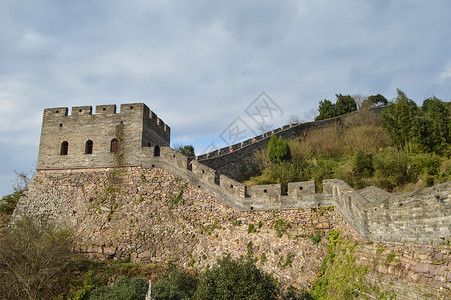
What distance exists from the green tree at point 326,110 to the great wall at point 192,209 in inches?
848

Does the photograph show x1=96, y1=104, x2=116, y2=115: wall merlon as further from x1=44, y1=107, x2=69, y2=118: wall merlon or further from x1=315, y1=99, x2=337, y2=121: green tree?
x1=315, y1=99, x2=337, y2=121: green tree

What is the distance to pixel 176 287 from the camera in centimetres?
1130

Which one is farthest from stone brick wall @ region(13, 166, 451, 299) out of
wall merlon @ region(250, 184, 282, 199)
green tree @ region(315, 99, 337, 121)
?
green tree @ region(315, 99, 337, 121)

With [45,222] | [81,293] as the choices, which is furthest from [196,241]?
[45,222]

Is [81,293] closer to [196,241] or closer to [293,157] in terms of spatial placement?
[196,241]

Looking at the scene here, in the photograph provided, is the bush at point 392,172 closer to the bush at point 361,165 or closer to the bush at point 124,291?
the bush at point 361,165

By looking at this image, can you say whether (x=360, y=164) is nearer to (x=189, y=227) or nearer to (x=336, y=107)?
(x=189, y=227)

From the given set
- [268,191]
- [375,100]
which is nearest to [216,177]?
[268,191]

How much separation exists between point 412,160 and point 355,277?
31.0 feet

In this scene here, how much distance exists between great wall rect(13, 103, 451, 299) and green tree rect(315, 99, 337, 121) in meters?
21.5

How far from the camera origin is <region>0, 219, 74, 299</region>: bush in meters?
11.9

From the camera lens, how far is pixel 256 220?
1392 centimetres

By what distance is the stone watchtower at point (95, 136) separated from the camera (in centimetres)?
1788

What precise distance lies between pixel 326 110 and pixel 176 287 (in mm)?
32805
